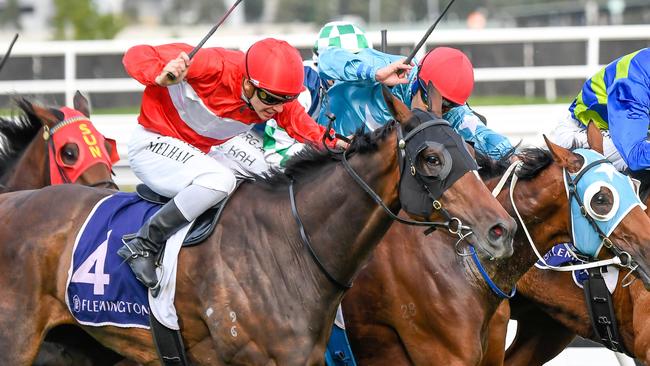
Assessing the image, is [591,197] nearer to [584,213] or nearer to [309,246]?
[584,213]

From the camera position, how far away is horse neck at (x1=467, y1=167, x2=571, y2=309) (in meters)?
5.16

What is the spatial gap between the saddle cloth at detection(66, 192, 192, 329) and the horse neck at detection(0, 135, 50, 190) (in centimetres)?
137

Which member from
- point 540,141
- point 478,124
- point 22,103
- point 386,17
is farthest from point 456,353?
point 386,17

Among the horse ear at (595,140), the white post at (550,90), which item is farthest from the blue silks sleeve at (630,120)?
the white post at (550,90)

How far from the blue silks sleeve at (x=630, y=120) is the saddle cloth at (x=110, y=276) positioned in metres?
2.04

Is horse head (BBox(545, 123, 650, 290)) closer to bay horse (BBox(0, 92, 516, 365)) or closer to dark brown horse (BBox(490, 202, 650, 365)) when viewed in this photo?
dark brown horse (BBox(490, 202, 650, 365))

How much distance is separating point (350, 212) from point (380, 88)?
133 cm

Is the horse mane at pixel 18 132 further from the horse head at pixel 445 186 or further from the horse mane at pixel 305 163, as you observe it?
the horse head at pixel 445 186

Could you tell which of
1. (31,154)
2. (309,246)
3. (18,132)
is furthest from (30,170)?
(309,246)

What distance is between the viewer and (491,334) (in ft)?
17.2

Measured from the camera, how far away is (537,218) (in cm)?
520

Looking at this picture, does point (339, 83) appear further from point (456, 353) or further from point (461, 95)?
point (456, 353)

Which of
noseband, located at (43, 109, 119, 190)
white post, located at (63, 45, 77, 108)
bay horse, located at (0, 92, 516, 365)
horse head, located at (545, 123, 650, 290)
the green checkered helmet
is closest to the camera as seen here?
bay horse, located at (0, 92, 516, 365)

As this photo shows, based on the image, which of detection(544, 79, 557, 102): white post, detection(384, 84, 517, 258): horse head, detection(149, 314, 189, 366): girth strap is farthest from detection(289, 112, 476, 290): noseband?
detection(544, 79, 557, 102): white post
